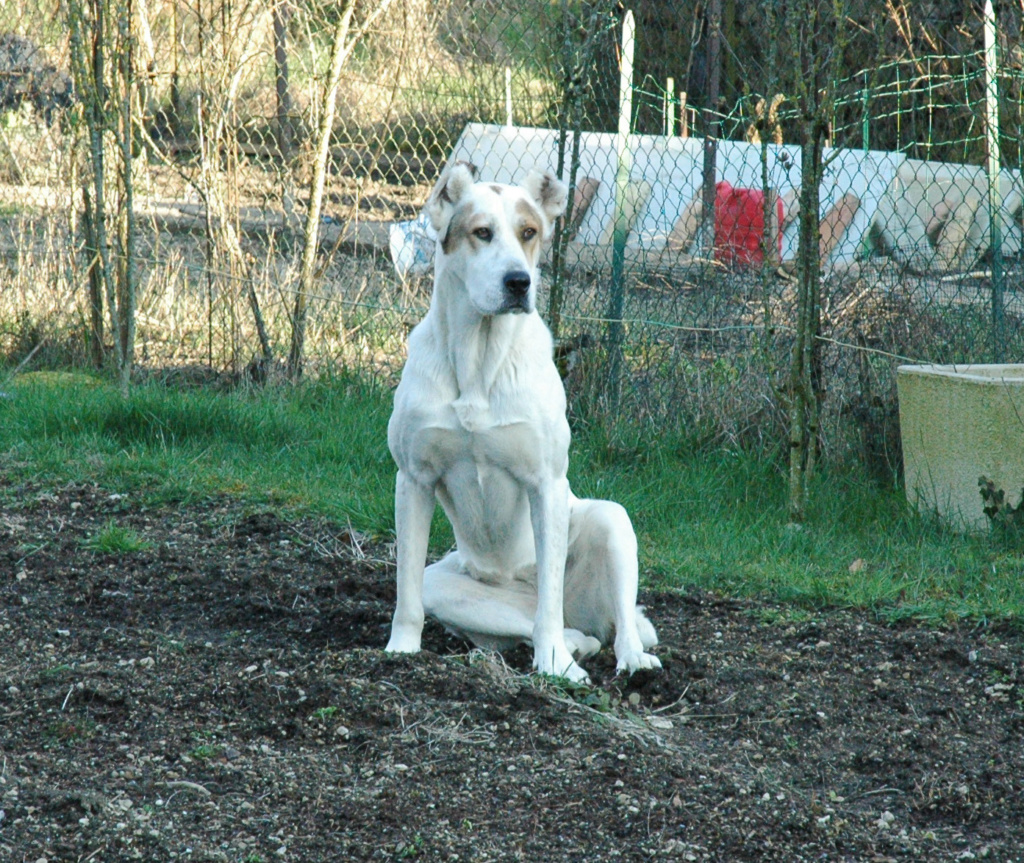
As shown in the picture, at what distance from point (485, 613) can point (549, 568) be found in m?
0.29

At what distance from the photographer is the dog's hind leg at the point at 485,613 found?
367 cm

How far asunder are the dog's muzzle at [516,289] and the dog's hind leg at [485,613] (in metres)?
0.93

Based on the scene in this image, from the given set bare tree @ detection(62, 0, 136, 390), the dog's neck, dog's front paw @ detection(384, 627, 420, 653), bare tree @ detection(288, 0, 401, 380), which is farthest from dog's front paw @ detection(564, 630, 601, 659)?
bare tree @ detection(62, 0, 136, 390)

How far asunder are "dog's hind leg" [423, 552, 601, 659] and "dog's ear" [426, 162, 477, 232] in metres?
1.12

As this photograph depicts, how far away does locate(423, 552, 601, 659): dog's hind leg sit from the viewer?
367 cm

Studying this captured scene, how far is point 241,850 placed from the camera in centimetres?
241

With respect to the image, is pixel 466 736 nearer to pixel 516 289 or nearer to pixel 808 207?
pixel 516 289

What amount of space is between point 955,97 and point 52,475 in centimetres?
727

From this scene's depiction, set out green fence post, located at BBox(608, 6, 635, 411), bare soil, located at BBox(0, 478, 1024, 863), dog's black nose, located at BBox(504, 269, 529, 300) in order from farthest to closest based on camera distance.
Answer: green fence post, located at BBox(608, 6, 635, 411) → dog's black nose, located at BBox(504, 269, 529, 300) → bare soil, located at BBox(0, 478, 1024, 863)

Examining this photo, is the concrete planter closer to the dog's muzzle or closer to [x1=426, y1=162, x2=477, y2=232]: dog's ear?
the dog's muzzle

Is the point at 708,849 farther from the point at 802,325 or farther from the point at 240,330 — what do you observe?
the point at 240,330

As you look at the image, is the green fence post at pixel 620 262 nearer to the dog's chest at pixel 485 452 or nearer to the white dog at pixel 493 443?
the white dog at pixel 493 443

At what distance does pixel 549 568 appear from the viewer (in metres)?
3.54

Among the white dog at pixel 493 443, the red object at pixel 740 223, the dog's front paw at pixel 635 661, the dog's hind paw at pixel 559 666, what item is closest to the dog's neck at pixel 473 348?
the white dog at pixel 493 443
